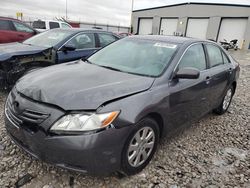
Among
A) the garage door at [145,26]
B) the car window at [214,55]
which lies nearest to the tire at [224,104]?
the car window at [214,55]

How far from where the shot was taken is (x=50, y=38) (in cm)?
561

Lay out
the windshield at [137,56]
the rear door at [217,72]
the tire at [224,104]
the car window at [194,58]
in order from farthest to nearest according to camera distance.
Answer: the tire at [224,104] → the rear door at [217,72] → the car window at [194,58] → the windshield at [137,56]

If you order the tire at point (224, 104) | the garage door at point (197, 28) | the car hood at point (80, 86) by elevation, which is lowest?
the tire at point (224, 104)

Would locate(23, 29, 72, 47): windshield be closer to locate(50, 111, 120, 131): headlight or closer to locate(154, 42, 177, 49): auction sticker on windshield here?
locate(154, 42, 177, 49): auction sticker on windshield

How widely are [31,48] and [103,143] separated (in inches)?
147

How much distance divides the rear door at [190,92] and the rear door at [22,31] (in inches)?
283

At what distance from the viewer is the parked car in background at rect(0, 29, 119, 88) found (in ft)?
14.5

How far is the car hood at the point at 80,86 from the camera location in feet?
7.07

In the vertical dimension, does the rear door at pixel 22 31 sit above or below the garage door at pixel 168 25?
below

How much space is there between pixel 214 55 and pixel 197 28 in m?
25.7

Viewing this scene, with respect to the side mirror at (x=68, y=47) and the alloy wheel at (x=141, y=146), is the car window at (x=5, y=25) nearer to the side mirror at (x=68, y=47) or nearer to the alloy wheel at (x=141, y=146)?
the side mirror at (x=68, y=47)

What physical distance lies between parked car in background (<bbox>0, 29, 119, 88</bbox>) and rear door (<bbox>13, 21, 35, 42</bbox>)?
3.21m

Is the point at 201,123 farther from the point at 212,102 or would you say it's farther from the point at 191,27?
the point at 191,27

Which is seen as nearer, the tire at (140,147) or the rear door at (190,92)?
the tire at (140,147)
